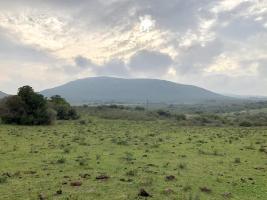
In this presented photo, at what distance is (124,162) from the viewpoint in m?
24.8

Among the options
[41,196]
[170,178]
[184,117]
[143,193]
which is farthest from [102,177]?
[184,117]

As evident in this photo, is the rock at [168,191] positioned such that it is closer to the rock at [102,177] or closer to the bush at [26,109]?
the rock at [102,177]

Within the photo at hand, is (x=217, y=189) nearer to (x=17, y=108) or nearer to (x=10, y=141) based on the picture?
(x=10, y=141)

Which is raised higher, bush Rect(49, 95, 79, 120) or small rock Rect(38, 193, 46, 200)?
bush Rect(49, 95, 79, 120)

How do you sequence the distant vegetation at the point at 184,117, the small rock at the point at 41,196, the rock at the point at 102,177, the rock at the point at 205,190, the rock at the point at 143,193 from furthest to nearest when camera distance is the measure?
the distant vegetation at the point at 184,117 < the rock at the point at 102,177 < the rock at the point at 205,190 < the rock at the point at 143,193 < the small rock at the point at 41,196

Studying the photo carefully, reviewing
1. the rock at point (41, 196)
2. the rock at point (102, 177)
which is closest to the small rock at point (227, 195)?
the rock at point (102, 177)

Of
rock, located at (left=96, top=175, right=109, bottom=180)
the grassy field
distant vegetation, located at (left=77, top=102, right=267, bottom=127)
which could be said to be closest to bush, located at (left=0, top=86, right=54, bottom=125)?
distant vegetation, located at (left=77, top=102, right=267, bottom=127)

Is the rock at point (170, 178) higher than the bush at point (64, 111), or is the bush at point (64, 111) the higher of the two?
the bush at point (64, 111)

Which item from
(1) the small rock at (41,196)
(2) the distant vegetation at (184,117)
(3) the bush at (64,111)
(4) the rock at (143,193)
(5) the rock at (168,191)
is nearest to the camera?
(1) the small rock at (41,196)

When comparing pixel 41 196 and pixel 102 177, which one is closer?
pixel 41 196

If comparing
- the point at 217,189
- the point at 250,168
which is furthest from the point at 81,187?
the point at 250,168

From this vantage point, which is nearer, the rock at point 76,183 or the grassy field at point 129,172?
the grassy field at point 129,172

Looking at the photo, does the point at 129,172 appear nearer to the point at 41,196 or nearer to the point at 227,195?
the point at 227,195

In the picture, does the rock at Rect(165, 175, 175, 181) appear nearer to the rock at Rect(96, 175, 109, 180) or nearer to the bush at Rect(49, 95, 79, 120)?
the rock at Rect(96, 175, 109, 180)
